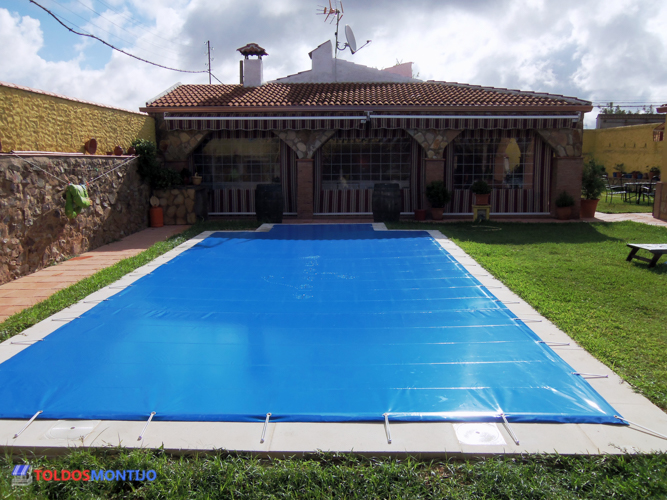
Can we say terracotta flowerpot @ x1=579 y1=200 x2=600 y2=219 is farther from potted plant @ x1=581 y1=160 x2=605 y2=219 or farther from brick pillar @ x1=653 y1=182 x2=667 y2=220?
brick pillar @ x1=653 y1=182 x2=667 y2=220

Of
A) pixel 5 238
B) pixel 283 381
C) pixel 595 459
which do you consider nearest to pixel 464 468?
pixel 595 459

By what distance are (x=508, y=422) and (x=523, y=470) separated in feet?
1.89

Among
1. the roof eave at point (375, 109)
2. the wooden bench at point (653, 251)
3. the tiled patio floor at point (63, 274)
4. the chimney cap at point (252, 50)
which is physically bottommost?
the tiled patio floor at point (63, 274)

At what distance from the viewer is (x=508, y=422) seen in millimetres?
3943

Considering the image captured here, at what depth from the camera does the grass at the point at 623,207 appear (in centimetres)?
Result: 1791

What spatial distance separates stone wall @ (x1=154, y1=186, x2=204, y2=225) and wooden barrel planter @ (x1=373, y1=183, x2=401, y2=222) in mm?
5278

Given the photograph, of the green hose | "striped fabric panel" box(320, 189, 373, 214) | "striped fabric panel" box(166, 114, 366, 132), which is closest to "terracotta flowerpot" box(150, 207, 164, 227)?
"striped fabric panel" box(166, 114, 366, 132)

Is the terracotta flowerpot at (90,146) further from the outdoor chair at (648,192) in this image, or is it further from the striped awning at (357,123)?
the outdoor chair at (648,192)

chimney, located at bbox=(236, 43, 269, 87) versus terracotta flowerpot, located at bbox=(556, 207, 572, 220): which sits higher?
chimney, located at bbox=(236, 43, 269, 87)

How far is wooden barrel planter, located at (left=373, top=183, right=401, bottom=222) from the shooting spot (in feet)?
49.7

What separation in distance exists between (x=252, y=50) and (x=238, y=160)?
13.4 ft

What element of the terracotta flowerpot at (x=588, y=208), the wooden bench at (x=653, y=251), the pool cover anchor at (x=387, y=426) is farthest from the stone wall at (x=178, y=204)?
the pool cover anchor at (x=387, y=426)

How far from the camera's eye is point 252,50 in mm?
18203

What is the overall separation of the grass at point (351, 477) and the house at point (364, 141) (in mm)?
12722
